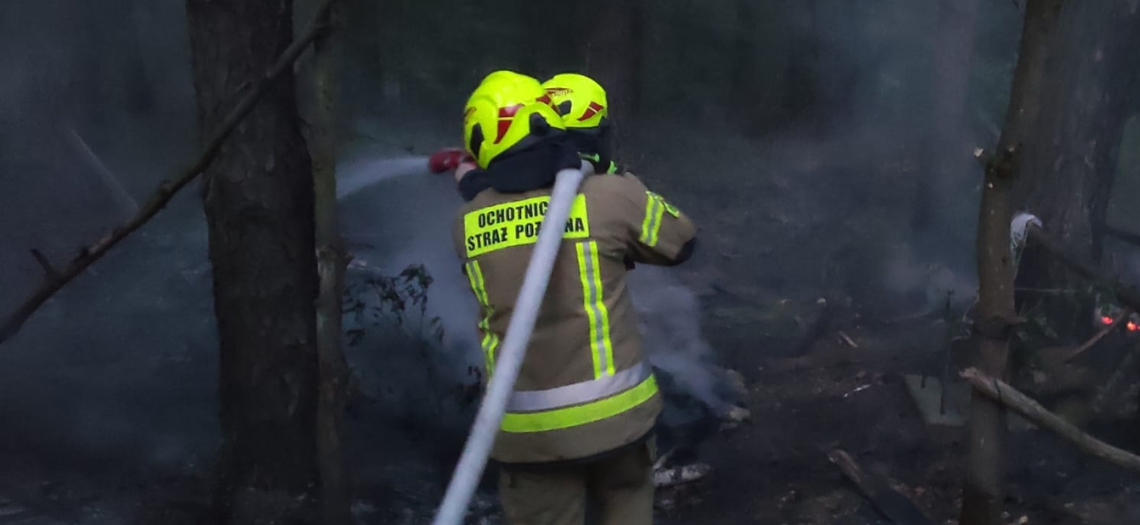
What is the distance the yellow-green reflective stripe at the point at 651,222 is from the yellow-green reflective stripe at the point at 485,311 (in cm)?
48

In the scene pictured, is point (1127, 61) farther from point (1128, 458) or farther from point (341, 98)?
point (341, 98)

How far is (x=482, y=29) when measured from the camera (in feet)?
31.7

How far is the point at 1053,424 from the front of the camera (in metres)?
2.76

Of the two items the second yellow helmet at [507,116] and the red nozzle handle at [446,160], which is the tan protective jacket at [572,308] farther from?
the red nozzle handle at [446,160]

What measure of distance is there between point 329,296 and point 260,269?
342 millimetres

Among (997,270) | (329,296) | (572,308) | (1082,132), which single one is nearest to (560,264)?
(572,308)

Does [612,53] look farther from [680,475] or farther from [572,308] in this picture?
[572,308]

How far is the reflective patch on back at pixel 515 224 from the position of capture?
8.18ft

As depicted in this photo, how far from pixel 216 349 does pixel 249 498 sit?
178cm

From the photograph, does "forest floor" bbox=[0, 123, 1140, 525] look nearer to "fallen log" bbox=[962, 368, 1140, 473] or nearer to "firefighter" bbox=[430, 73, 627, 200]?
"fallen log" bbox=[962, 368, 1140, 473]

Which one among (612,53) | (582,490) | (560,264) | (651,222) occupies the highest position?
(612,53)

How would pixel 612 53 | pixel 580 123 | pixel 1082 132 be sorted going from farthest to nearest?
1. pixel 612 53
2. pixel 1082 132
3. pixel 580 123

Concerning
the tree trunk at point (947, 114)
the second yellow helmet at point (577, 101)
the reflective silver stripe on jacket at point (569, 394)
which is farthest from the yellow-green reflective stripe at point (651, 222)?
the tree trunk at point (947, 114)

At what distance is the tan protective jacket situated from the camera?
2.52 meters
